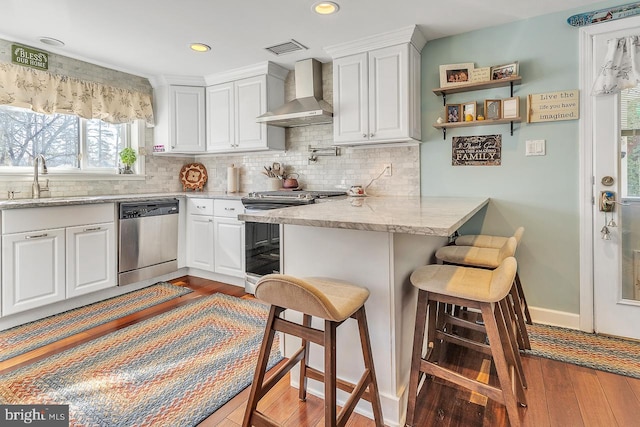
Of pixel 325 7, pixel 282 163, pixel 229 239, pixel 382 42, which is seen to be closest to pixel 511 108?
pixel 382 42

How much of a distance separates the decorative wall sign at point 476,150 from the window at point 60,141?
138 inches

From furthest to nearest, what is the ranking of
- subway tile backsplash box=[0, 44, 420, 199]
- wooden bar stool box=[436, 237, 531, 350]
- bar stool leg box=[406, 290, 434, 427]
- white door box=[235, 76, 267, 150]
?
white door box=[235, 76, 267, 150] → subway tile backsplash box=[0, 44, 420, 199] → wooden bar stool box=[436, 237, 531, 350] → bar stool leg box=[406, 290, 434, 427]

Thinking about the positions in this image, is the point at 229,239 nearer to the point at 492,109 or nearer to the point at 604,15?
the point at 492,109

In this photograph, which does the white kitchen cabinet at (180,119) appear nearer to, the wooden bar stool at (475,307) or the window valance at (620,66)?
the wooden bar stool at (475,307)

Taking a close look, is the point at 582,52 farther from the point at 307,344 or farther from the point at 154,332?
the point at 154,332

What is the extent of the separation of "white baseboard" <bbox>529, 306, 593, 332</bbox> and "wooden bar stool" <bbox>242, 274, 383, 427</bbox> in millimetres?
1826

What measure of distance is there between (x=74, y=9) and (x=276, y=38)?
144 cm

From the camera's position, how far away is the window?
2.96 metres

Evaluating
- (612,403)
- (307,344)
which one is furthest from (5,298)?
(612,403)

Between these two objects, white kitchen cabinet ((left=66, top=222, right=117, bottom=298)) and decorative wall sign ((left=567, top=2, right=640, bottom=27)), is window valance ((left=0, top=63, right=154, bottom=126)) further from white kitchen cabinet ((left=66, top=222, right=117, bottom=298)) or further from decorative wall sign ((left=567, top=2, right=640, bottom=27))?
decorative wall sign ((left=567, top=2, right=640, bottom=27))

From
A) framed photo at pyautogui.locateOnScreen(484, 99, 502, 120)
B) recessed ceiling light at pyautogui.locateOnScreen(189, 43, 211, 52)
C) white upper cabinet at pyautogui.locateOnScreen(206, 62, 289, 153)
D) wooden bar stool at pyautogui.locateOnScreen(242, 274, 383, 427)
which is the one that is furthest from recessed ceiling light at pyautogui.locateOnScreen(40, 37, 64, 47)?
framed photo at pyautogui.locateOnScreen(484, 99, 502, 120)

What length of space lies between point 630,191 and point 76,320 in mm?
4075

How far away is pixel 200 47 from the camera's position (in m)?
3.06

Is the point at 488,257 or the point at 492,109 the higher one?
the point at 492,109
